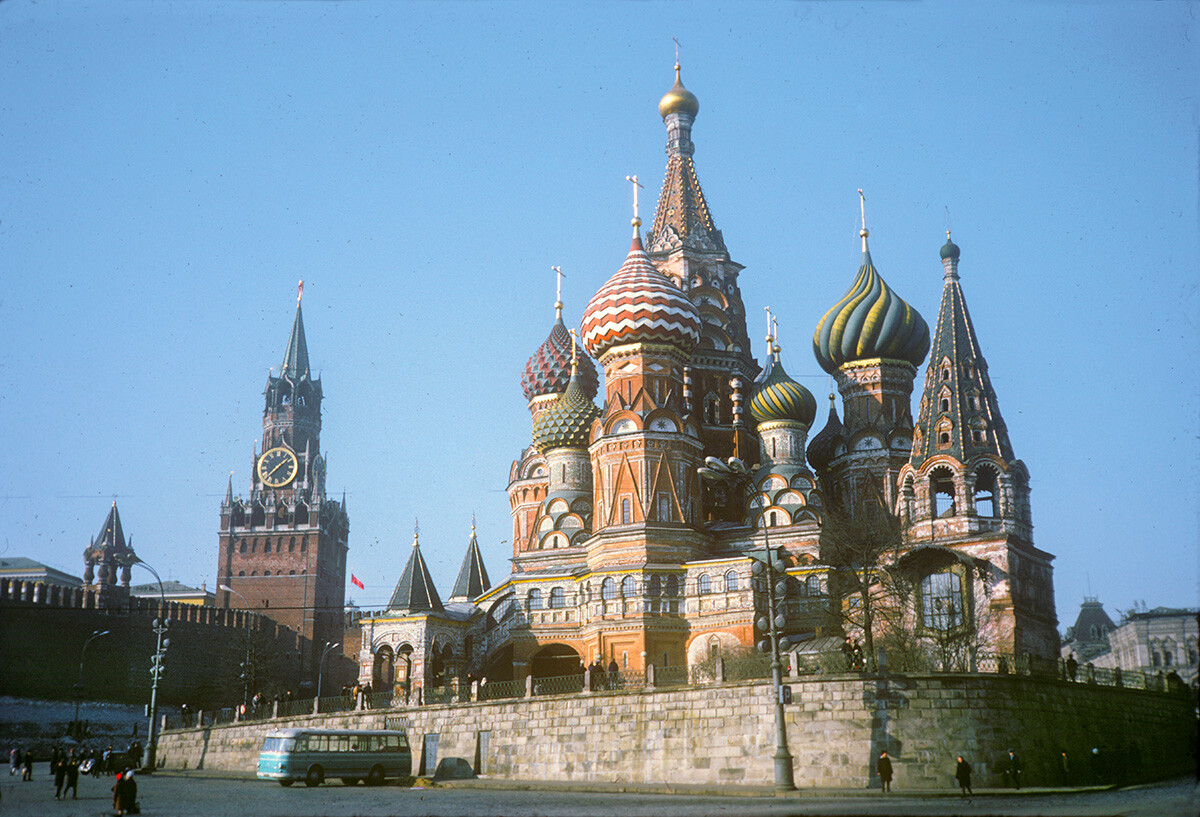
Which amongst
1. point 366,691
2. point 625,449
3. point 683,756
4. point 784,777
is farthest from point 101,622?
point 784,777

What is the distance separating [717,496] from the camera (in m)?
50.0

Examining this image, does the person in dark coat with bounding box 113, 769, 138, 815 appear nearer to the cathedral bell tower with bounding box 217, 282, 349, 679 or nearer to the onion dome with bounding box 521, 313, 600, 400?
the onion dome with bounding box 521, 313, 600, 400

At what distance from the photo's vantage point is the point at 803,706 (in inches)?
1156

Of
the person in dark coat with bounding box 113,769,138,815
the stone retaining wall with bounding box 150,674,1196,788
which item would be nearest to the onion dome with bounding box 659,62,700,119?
the stone retaining wall with bounding box 150,674,1196,788

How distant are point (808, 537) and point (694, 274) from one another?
15000 mm

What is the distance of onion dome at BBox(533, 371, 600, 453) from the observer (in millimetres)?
51906

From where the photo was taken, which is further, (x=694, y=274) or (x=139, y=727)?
(x=139, y=727)

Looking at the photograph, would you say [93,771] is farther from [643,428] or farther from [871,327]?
[871,327]

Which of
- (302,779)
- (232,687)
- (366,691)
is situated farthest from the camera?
(232,687)

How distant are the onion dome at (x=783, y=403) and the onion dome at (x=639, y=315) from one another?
344 cm

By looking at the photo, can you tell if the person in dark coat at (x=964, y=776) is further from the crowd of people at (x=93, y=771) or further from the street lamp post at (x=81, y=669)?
the street lamp post at (x=81, y=669)

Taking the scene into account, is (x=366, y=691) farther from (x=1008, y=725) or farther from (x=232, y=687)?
(x=232, y=687)

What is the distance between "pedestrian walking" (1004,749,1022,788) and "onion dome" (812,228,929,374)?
2435cm

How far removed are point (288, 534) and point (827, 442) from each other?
55967 millimetres
